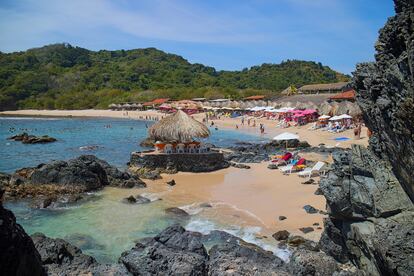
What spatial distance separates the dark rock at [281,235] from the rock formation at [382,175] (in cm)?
139

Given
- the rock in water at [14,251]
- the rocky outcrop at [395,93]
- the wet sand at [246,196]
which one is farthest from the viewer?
the wet sand at [246,196]

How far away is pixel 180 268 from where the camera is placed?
7352 mm

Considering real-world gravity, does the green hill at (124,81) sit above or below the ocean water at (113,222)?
above

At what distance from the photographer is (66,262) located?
8.34 meters

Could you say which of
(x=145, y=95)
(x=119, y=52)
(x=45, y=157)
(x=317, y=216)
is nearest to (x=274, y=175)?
(x=317, y=216)

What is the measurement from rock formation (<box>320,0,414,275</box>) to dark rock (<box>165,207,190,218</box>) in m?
5.20

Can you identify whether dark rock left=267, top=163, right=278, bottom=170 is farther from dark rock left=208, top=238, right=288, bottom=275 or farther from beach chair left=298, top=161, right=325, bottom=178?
dark rock left=208, top=238, right=288, bottom=275

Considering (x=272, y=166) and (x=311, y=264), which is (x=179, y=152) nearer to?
(x=272, y=166)

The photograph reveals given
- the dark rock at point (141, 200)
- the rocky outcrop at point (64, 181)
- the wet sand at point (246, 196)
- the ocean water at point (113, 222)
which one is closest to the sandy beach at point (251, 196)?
the wet sand at point (246, 196)

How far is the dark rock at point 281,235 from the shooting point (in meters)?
10.8

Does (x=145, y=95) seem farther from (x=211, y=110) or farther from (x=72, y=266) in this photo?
(x=72, y=266)

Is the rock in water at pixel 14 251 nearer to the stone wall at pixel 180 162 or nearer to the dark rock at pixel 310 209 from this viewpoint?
the dark rock at pixel 310 209

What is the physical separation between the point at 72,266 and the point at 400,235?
20.8ft

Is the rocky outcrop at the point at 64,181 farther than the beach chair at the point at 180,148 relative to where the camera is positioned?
No
